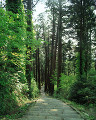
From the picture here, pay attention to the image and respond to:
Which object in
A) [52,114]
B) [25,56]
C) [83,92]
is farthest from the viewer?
[83,92]

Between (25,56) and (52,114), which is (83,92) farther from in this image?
(25,56)

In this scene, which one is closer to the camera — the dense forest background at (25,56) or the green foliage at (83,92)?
the dense forest background at (25,56)

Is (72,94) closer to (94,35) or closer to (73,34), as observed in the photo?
(73,34)

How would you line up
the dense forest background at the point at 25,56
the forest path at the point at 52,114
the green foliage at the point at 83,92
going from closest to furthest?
the forest path at the point at 52,114 < the dense forest background at the point at 25,56 < the green foliage at the point at 83,92

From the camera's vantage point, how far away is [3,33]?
399cm

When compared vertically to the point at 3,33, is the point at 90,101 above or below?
below

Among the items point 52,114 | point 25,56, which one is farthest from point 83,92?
point 25,56

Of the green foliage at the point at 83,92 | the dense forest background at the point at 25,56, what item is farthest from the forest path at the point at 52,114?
the green foliage at the point at 83,92

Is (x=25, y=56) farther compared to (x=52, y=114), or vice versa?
(x=25, y=56)

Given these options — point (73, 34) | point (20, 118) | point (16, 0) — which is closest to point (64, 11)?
point (73, 34)

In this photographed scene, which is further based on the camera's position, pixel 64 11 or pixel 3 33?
pixel 64 11

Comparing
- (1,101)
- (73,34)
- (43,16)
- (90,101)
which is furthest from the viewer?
(43,16)

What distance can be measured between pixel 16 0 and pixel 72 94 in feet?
25.6

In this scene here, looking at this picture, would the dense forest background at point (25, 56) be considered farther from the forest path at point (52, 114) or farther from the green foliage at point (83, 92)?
the forest path at point (52, 114)
